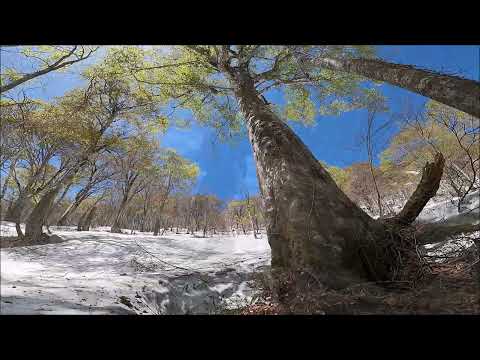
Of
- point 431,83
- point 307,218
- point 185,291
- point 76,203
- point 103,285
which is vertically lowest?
point 185,291

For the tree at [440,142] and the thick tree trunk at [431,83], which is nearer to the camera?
the thick tree trunk at [431,83]

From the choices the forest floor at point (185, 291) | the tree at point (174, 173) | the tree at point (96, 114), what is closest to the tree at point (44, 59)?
the tree at point (96, 114)

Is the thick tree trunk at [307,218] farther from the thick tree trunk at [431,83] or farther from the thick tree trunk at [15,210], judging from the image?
the thick tree trunk at [15,210]

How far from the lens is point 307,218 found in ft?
7.00

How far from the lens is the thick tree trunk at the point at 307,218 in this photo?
1930 mm

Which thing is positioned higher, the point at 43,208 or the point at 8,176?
the point at 8,176

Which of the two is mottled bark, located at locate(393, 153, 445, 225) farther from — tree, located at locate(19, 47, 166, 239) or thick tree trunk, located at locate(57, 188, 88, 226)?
thick tree trunk, located at locate(57, 188, 88, 226)

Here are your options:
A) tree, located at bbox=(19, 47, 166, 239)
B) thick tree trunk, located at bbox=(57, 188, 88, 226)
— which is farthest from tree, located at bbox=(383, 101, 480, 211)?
thick tree trunk, located at bbox=(57, 188, 88, 226)

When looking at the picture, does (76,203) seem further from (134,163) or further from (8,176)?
(8,176)

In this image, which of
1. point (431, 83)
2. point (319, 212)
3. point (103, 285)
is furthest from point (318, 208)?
point (103, 285)

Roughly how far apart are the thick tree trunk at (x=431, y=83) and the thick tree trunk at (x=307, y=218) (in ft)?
3.42

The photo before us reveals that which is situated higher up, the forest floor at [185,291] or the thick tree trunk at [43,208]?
the thick tree trunk at [43,208]

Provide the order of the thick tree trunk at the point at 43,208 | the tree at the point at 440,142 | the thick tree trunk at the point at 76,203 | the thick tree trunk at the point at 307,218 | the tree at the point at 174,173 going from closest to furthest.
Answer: the thick tree trunk at the point at 307,218
the tree at the point at 440,142
the thick tree trunk at the point at 43,208
the thick tree trunk at the point at 76,203
the tree at the point at 174,173

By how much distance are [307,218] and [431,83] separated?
1.46 metres
